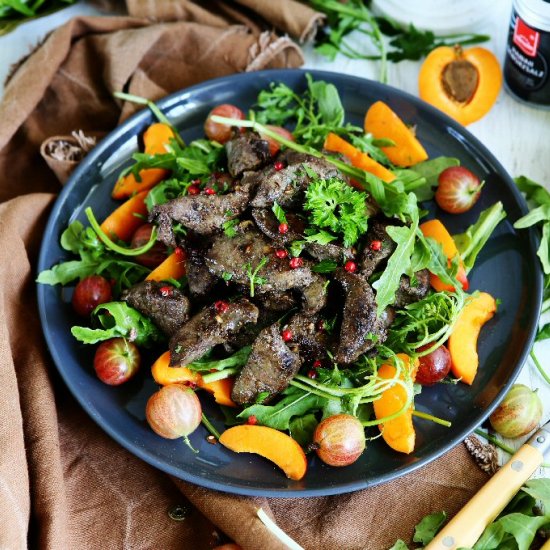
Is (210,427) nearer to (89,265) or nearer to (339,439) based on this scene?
(339,439)

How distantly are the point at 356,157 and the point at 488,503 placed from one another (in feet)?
5.19

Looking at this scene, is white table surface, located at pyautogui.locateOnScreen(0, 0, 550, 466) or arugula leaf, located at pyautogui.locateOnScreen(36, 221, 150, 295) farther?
white table surface, located at pyautogui.locateOnScreen(0, 0, 550, 466)

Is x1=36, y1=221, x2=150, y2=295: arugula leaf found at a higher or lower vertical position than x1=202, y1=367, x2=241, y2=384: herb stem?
higher

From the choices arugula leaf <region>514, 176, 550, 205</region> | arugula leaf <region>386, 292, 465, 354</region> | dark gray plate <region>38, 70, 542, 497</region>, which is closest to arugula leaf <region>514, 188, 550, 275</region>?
dark gray plate <region>38, 70, 542, 497</region>

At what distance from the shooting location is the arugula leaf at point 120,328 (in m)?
3.32

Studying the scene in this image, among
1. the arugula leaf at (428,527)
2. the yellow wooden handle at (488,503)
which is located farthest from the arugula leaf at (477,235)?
the arugula leaf at (428,527)

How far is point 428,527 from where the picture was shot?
320 centimetres

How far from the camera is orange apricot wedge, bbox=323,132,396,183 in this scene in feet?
12.0

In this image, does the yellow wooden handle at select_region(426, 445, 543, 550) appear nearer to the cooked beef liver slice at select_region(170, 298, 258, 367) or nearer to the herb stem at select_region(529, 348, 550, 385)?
the herb stem at select_region(529, 348, 550, 385)

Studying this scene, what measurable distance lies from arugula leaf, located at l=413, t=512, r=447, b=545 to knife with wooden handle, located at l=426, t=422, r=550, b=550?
2.2 inches

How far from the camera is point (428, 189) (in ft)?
12.3

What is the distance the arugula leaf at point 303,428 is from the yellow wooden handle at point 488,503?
1.98ft

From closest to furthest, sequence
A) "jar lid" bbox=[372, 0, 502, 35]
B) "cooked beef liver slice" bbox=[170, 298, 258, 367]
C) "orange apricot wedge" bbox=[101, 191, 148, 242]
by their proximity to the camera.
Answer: "cooked beef liver slice" bbox=[170, 298, 258, 367] → "orange apricot wedge" bbox=[101, 191, 148, 242] → "jar lid" bbox=[372, 0, 502, 35]

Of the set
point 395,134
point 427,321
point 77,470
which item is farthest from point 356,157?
point 77,470
